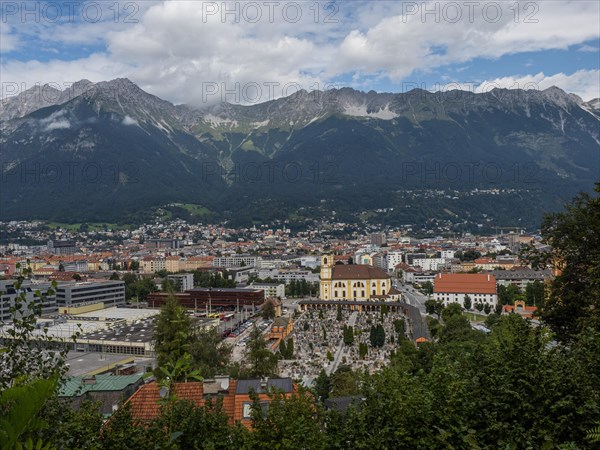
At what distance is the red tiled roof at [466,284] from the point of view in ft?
136

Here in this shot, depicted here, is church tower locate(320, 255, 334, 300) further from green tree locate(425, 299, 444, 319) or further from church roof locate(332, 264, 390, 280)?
green tree locate(425, 299, 444, 319)

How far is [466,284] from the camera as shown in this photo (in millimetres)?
42094

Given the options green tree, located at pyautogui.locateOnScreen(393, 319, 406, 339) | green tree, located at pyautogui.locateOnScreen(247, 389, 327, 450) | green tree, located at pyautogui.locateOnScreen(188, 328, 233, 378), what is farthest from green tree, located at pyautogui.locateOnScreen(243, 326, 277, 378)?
green tree, located at pyautogui.locateOnScreen(247, 389, 327, 450)

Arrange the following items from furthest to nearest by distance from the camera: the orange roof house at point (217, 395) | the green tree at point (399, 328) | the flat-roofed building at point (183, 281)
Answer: the flat-roofed building at point (183, 281), the green tree at point (399, 328), the orange roof house at point (217, 395)

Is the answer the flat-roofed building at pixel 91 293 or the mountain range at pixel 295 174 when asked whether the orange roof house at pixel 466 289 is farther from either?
the mountain range at pixel 295 174

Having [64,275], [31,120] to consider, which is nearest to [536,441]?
[64,275]

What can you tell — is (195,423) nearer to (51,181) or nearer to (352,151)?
(51,181)

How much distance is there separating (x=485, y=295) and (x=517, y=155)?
16457cm

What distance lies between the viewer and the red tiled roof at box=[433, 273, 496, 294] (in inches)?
1629

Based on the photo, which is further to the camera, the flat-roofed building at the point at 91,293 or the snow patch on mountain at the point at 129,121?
the snow patch on mountain at the point at 129,121

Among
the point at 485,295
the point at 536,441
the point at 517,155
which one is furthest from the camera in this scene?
the point at 517,155

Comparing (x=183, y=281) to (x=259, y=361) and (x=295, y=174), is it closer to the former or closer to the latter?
(x=259, y=361)

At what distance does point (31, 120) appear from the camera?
6599 inches

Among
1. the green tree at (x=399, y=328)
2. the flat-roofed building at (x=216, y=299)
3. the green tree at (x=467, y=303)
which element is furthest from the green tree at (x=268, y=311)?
the green tree at (x=467, y=303)
